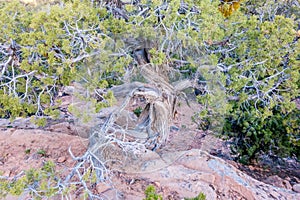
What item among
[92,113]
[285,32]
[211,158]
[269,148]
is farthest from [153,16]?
[269,148]

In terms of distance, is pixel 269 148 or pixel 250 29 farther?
pixel 269 148

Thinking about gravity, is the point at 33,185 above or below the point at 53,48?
below

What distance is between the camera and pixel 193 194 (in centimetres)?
275

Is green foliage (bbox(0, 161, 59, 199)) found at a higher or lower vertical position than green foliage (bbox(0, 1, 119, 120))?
lower

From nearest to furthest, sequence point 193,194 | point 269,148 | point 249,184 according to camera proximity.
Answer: point 193,194 < point 249,184 < point 269,148

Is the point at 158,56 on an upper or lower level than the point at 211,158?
upper

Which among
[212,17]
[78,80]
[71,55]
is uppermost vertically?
[212,17]

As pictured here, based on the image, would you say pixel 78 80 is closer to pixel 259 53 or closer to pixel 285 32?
pixel 259 53

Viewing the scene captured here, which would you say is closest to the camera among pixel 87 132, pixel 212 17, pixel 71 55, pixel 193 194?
pixel 71 55

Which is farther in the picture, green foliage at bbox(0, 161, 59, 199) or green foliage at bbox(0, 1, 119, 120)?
green foliage at bbox(0, 1, 119, 120)

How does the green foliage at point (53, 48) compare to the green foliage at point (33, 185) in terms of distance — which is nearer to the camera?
the green foliage at point (33, 185)

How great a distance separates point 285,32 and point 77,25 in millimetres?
1675

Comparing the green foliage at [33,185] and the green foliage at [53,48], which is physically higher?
the green foliage at [53,48]

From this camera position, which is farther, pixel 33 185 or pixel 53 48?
pixel 53 48
